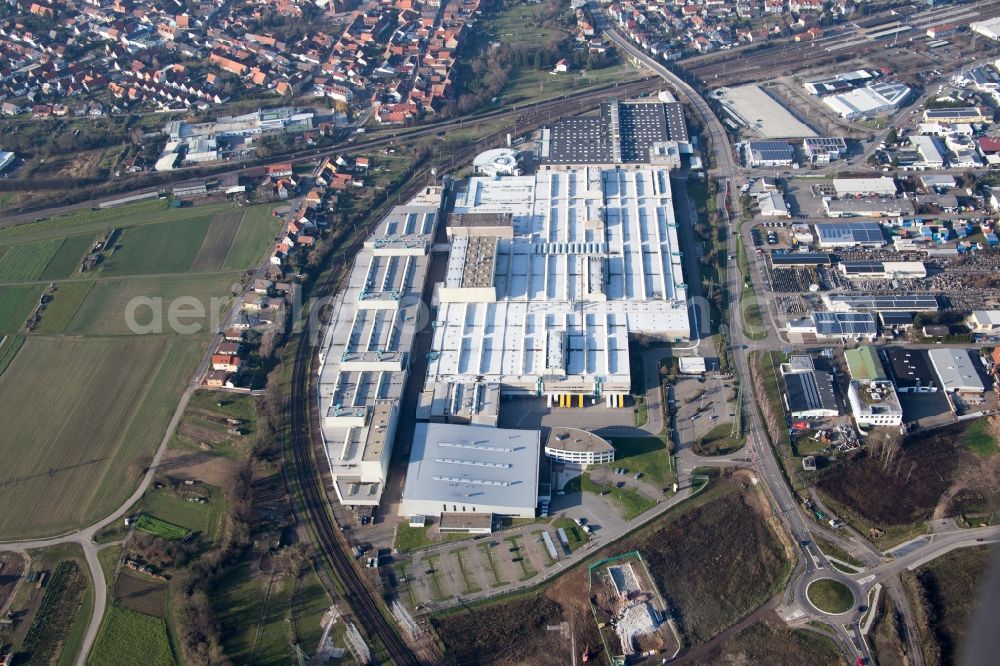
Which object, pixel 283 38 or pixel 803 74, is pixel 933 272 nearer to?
Result: pixel 803 74

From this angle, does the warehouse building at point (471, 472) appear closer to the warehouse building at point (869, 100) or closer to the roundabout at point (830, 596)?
the roundabout at point (830, 596)

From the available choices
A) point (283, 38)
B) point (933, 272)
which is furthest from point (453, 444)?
point (283, 38)

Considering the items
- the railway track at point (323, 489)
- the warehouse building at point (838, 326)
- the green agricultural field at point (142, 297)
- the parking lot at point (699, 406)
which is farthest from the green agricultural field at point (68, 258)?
the warehouse building at point (838, 326)

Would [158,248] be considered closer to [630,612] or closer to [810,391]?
[630,612]

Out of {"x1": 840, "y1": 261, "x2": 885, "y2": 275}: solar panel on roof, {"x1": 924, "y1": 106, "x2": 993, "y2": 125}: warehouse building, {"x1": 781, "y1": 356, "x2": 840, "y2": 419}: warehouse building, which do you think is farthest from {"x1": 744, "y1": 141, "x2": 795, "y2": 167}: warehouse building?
{"x1": 781, "y1": 356, "x2": 840, "y2": 419}: warehouse building

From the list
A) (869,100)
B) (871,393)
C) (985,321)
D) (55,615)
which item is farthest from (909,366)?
(55,615)

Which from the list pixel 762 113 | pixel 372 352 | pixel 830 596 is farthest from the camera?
pixel 762 113
